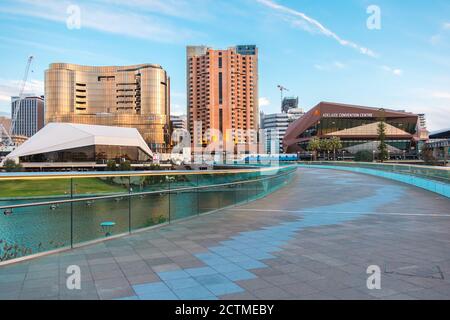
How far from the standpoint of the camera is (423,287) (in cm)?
480

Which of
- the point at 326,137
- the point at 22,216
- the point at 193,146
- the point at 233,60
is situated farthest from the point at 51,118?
the point at 22,216

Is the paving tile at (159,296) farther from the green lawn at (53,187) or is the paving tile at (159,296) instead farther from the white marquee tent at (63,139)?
the white marquee tent at (63,139)

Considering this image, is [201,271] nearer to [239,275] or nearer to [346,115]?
[239,275]

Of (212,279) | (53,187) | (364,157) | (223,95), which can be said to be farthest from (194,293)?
(223,95)

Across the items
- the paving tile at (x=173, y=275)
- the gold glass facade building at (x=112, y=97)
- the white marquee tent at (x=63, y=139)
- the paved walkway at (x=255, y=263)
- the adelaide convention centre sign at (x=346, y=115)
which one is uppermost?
the gold glass facade building at (x=112, y=97)

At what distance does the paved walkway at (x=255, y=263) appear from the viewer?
4.67 metres

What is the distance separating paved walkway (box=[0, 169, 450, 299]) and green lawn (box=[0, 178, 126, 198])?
5.26 feet

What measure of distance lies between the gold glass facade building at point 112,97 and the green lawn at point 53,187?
12492 centimetres

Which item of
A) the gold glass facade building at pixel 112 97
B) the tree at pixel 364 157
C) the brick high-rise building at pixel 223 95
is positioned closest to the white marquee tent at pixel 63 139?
the gold glass facade building at pixel 112 97

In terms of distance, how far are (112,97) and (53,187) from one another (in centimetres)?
15119

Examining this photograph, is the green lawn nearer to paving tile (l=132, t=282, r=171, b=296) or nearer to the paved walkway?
the paved walkway
